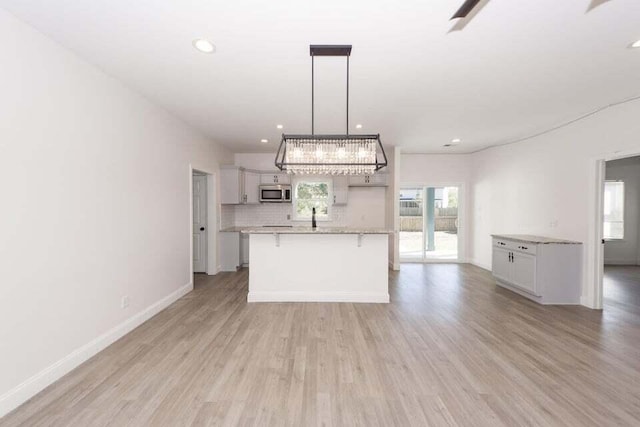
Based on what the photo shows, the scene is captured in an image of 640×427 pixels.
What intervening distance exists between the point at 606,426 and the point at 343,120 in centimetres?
393

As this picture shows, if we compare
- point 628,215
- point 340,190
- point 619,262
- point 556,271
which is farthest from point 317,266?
point 628,215

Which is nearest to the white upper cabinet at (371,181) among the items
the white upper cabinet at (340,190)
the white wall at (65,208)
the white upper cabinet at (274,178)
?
the white upper cabinet at (340,190)

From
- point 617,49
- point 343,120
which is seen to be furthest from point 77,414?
point 617,49

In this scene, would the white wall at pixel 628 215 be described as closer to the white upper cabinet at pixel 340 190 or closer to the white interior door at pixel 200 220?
the white upper cabinet at pixel 340 190

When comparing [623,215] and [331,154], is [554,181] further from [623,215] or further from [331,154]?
[623,215]

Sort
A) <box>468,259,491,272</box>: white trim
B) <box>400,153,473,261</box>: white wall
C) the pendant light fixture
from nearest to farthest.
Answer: the pendant light fixture < <box>468,259,491,272</box>: white trim < <box>400,153,473,261</box>: white wall

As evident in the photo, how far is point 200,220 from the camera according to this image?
18.1 ft

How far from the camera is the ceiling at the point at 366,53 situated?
1.83 m

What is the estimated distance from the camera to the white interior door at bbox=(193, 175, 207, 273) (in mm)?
5480

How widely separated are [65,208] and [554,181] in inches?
252

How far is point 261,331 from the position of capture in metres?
3.03

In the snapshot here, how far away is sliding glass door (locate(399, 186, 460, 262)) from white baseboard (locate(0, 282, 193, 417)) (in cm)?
564

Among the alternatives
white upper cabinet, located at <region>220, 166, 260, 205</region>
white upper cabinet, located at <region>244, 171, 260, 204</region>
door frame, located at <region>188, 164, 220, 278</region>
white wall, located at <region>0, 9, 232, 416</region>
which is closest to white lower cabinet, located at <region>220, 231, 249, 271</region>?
door frame, located at <region>188, 164, 220, 278</region>

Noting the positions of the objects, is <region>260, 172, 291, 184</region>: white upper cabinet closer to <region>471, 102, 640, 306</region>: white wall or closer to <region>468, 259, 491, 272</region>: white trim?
<region>471, 102, 640, 306</region>: white wall
